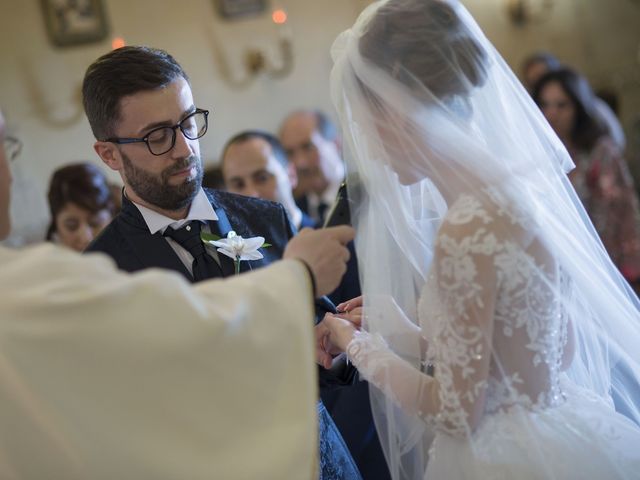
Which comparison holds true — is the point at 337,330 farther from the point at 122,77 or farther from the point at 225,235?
the point at 122,77

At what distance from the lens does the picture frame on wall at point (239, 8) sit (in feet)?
17.1

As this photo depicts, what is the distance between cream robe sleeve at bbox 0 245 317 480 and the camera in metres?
1.53

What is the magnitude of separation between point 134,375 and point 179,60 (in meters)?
3.88

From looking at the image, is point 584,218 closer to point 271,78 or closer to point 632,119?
point 271,78

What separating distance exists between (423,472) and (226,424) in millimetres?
592

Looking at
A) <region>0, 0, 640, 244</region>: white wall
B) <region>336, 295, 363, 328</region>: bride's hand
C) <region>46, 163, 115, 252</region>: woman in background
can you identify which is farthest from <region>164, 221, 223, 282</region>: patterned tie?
<region>0, 0, 640, 244</region>: white wall

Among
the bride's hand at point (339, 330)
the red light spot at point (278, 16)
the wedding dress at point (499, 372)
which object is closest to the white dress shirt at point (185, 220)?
the bride's hand at point (339, 330)

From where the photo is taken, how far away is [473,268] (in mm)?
1609

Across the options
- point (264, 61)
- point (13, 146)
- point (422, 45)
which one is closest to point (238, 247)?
point (422, 45)

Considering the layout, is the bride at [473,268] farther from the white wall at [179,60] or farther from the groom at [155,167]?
the white wall at [179,60]

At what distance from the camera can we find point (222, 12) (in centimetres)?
522

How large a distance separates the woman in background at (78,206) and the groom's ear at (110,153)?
1619 millimetres

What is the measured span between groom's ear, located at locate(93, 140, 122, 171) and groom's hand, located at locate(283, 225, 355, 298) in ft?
2.31

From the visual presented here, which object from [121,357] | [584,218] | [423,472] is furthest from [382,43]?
[423,472]
